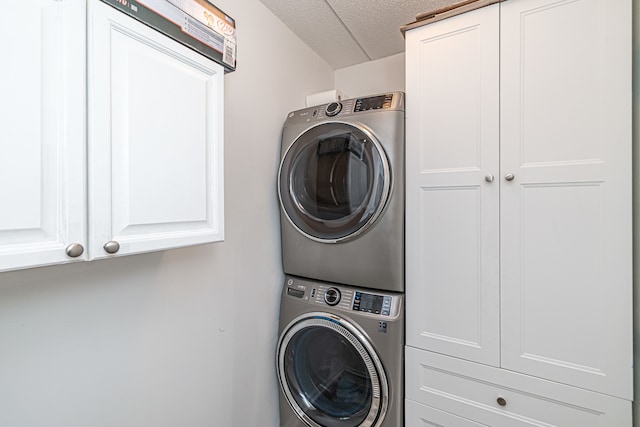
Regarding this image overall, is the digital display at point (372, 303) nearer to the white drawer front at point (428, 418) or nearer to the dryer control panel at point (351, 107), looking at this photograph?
the white drawer front at point (428, 418)

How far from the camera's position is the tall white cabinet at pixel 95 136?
575 millimetres

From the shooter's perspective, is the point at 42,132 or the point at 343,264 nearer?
the point at 42,132

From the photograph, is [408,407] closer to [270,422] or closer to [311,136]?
[270,422]

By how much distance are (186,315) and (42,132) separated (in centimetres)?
Answer: 84

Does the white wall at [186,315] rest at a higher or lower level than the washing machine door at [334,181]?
lower

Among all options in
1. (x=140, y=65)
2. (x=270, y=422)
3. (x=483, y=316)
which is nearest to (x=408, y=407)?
(x=483, y=316)

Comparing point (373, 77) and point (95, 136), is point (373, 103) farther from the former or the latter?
point (95, 136)

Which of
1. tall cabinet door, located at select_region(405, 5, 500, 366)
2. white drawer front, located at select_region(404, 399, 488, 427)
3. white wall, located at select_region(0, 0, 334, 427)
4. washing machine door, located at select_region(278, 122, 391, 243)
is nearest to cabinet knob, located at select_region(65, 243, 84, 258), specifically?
white wall, located at select_region(0, 0, 334, 427)

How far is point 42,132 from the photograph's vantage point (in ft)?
1.98

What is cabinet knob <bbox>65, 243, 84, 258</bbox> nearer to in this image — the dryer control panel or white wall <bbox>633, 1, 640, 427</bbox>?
the dryer control panel

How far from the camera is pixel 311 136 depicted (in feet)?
5.16

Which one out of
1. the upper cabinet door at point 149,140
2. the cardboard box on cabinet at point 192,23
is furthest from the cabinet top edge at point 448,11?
the upper cabinet door at point 149,140

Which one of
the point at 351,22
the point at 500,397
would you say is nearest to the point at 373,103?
the point at 351,22

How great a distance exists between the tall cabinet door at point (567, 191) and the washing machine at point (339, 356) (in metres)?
0.49
